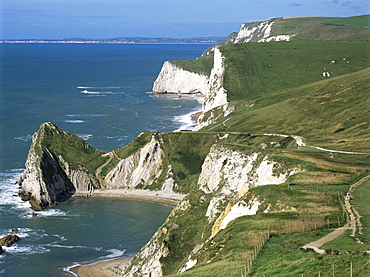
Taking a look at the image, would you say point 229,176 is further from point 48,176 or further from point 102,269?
point 48,176

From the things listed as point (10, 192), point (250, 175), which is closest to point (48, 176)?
point (10, 192)

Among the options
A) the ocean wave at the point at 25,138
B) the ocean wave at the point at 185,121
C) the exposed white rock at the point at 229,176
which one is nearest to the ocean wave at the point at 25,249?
the exposed white rock at the point at 229,176

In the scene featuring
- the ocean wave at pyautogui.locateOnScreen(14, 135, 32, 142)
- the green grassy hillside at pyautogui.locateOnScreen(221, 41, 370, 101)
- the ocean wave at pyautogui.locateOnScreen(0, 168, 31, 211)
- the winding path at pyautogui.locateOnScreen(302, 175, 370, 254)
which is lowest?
the ocean wave at pyautogui.locateOnScreen(0, 168, 31, 211)

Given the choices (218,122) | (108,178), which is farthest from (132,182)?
(218,122)

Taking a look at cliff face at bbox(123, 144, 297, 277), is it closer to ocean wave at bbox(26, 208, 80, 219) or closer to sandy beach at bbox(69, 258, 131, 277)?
sandy beach at bbox(69, 258, 131, 277)

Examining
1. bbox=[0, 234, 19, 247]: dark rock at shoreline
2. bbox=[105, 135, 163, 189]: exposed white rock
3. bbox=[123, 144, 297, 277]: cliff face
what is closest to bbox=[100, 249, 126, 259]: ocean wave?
bbox=[123, 144, 297, 277]: cliff face

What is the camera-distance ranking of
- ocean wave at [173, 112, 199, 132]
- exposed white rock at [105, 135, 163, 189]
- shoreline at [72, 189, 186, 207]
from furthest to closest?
1. ocean wave at [173, 112, 199, 132]
2. exposed white rock at [105, 135, 163, 189]
3. shoreline at [72, 189, 186, 207]

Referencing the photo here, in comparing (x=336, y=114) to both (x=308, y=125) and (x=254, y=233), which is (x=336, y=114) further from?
(x=254, y=233)
